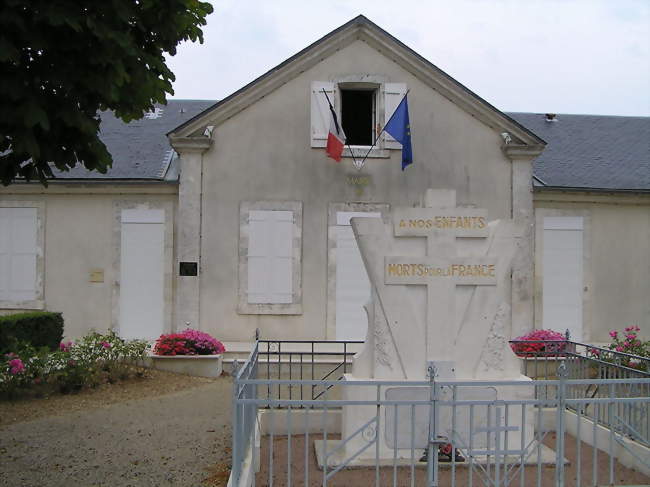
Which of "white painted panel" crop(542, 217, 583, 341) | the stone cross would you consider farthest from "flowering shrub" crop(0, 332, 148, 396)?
→ "white painted panel" crop(542, 217, 583, 341)

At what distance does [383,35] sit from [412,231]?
7345mm

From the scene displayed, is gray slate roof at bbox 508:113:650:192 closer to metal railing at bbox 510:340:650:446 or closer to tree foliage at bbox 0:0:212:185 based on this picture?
metal railing at bbox 510:340:650:446

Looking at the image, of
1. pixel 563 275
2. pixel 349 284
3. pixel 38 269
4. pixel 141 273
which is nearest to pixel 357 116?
pixel 349 284

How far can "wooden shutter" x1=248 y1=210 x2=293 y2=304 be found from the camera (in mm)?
12531

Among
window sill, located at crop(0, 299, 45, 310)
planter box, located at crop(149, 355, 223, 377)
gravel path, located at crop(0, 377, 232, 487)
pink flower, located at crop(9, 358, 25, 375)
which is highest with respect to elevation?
window sill, located at crop(0, 299, 45, 310)

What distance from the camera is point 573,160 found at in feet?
48.5

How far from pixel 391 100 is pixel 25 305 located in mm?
7836

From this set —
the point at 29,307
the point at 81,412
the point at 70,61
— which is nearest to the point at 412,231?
the point at 70,61

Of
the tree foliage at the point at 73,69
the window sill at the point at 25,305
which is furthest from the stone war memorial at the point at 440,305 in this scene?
the window sill at the point at 25,305

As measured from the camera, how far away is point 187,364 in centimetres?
1070

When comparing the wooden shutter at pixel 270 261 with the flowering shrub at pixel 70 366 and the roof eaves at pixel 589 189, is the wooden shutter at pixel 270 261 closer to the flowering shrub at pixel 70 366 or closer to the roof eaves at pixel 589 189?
the flowering shrub at pixel 70 366

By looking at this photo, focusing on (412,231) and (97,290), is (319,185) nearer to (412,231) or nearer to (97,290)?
(97,290)

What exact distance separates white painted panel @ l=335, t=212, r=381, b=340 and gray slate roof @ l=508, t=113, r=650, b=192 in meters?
3.86

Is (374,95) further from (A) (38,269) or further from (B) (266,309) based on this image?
(A) (38,269)
